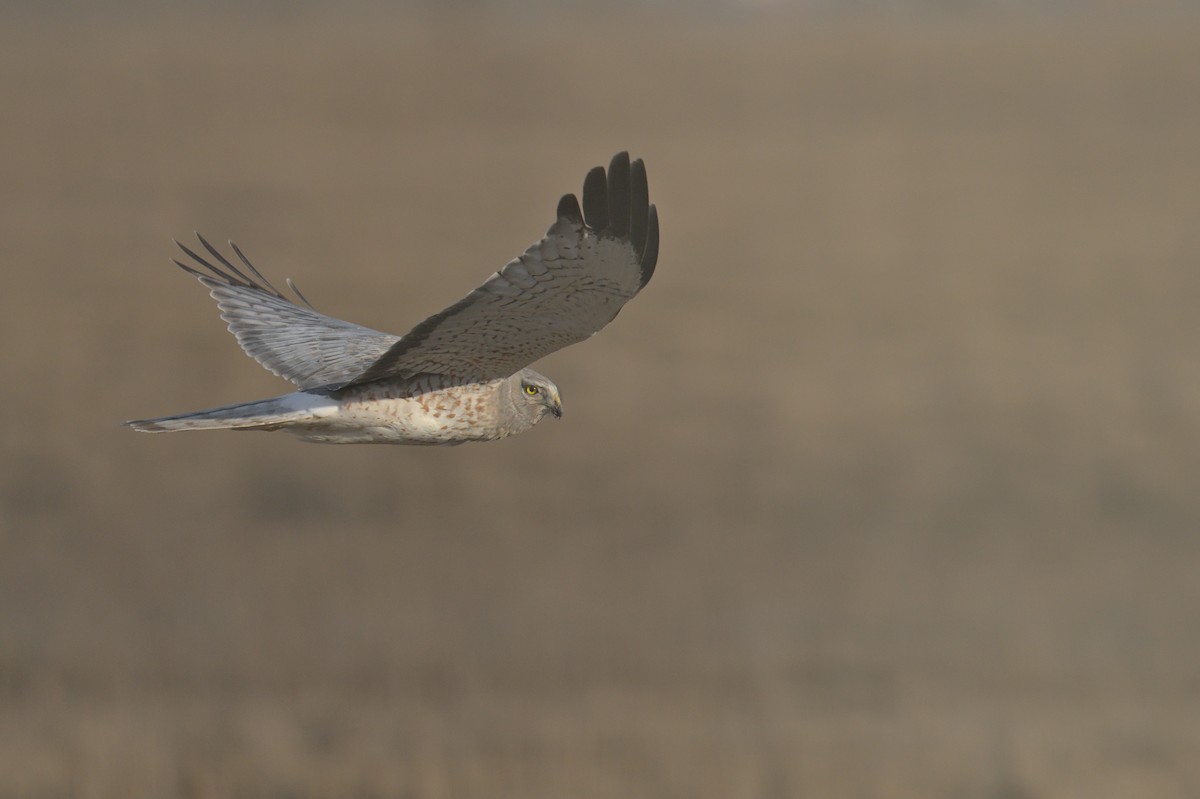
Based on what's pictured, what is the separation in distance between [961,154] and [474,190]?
10806mm

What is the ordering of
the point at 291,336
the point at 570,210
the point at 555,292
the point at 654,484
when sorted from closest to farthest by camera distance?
the point at 570,210, the point at 555,292, the point at 291,336, the point at 654,484

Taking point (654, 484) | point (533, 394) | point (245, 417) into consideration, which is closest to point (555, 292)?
point (533, 394)

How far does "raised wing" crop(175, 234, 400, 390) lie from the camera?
233 inches

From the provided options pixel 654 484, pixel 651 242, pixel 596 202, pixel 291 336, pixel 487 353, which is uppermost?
pixel 596 202

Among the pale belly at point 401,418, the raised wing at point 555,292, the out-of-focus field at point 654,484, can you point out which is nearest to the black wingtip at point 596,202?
the raised wing at point 555,292

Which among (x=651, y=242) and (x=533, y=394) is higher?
(x=651, y=242)

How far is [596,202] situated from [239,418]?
52.9 inches

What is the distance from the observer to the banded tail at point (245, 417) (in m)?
4.73

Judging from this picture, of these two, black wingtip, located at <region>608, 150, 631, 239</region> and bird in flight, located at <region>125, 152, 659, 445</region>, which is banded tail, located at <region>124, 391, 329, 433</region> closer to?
bird in flight, located at <region>125, 152, 659, 445</region>

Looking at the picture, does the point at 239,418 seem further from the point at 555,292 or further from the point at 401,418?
the point at 555,292

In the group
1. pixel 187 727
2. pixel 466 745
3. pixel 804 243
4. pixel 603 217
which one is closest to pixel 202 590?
pixel 187 727

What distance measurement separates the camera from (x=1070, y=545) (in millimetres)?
17031

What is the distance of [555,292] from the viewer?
4.66 metres

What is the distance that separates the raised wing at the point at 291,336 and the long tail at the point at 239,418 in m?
0.47
